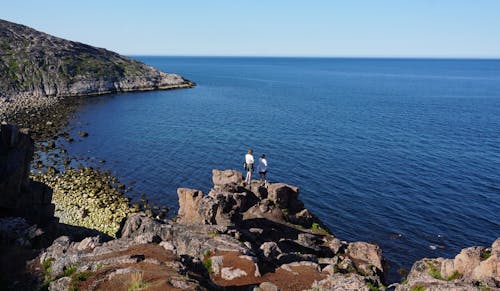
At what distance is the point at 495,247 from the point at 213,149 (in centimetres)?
5769

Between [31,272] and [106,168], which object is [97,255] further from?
[106,168]

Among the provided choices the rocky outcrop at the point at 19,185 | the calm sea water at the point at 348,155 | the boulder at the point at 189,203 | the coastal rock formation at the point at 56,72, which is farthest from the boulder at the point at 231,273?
the coastal rock formation at the point at 56,72

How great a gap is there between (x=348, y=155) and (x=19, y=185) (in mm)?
55890

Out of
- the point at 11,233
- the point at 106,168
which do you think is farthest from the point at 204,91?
the point at 11,233

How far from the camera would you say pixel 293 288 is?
22.0 metres

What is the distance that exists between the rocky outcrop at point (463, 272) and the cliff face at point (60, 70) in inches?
4873

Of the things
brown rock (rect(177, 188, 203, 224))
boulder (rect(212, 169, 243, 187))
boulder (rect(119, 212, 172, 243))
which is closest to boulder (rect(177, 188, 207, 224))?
brown rock (rect(177, 188, 203, 224))

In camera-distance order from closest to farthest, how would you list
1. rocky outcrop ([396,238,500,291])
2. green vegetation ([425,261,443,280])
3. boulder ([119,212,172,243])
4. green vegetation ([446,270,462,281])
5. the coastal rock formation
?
rocky outcrop ([396,238,500,291])
green vegetation ([446,270,462,281])
green vegetation ([425,261,443,280])
boulder ([119,212,172,243])
the coastal rock formation

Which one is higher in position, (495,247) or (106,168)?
(495,247)

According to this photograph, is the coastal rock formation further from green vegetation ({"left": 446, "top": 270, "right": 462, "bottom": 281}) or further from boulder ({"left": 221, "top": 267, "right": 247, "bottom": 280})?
green vegetation ({"left": 446, "top": 270, "right": 462, "bottom": 281})

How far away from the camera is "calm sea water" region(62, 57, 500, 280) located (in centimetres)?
4784

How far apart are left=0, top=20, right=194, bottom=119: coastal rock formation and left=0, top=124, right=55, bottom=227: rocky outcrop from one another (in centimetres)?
7854

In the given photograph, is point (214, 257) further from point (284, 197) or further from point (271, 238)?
point (284, 197)

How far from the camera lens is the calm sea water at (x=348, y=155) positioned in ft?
157
